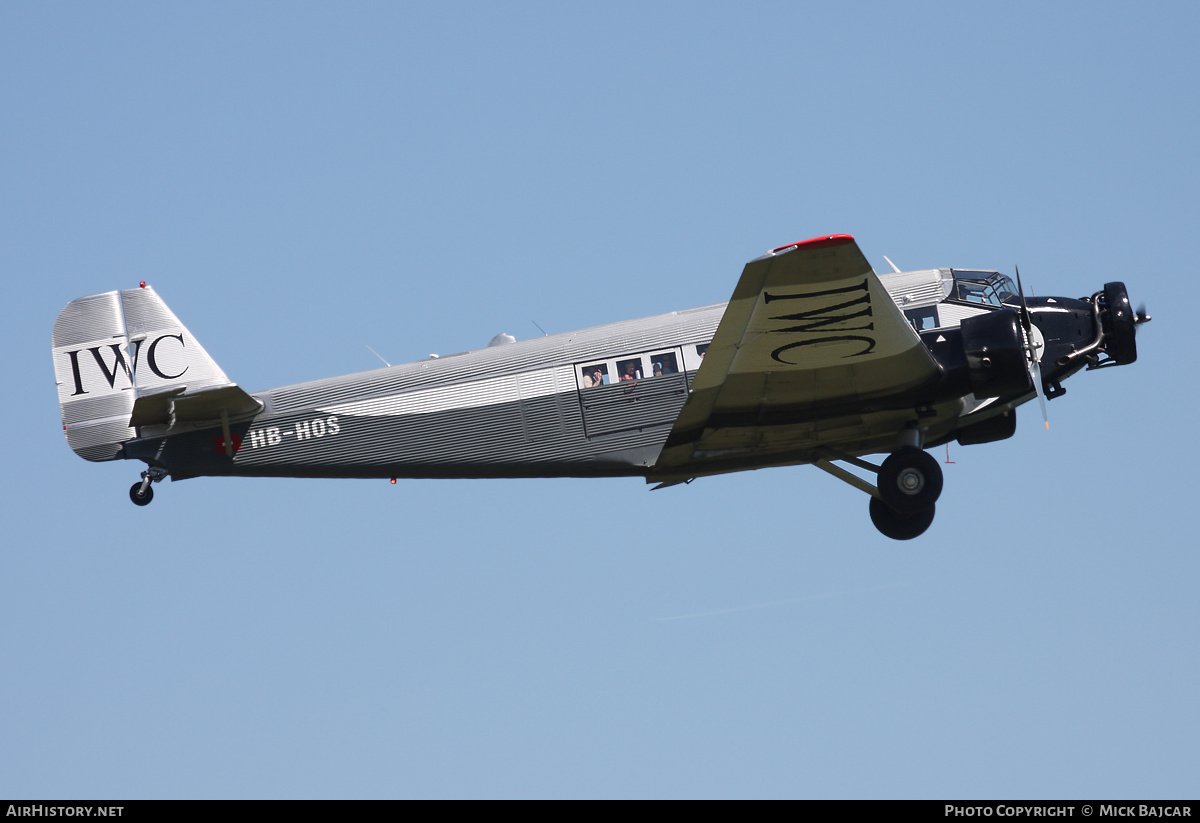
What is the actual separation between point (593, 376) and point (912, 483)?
4.45 m

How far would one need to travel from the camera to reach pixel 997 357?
50.2 feet

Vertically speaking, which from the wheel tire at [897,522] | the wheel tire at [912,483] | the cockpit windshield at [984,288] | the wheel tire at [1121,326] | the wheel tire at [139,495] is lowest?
the wheel tire at [897,522]

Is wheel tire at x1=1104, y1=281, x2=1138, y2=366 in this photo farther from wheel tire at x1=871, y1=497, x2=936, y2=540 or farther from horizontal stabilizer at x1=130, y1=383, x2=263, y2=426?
horizontal stabilizer at x1=130, y1=383, x2=263, y2=426

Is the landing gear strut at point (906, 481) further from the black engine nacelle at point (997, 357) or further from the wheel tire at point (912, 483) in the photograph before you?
the black engine nacelle at point (997, 357)

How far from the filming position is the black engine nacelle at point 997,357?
15.3 metres

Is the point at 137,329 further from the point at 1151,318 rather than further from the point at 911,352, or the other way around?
the point at 1151,318

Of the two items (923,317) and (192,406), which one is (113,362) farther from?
(923,317)

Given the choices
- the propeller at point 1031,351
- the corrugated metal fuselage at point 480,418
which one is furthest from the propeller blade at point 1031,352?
the corrugated metal fuselage at point 480,418

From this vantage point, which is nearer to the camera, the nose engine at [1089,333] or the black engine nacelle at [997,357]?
the black engine nacelle at [997,357]

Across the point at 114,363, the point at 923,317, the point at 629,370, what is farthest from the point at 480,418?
the point at 923,317

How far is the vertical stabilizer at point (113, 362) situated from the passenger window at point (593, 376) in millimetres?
5294

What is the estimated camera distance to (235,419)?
658 inches
